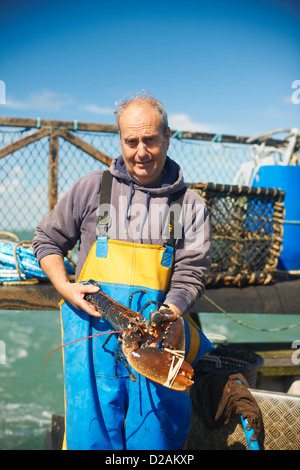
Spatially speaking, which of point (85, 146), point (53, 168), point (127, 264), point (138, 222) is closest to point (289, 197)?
point (85, 146)

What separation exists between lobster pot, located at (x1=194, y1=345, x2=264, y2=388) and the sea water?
2180mm

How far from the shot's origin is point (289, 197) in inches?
191

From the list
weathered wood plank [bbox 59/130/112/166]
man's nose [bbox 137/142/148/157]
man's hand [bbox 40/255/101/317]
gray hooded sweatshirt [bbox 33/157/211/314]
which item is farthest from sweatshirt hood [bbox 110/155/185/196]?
weathered wood plank [bbox 59/130/112/166]

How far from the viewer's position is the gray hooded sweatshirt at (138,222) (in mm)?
2254

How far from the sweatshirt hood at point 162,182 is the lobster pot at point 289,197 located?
2.79 meters

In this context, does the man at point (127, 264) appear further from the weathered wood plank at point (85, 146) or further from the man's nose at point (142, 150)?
the weathered wood plank at point (85, 146)

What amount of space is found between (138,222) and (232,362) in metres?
2.42

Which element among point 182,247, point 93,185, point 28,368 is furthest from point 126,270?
point 28,368

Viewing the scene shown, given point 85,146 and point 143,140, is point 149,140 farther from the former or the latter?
point 85,146

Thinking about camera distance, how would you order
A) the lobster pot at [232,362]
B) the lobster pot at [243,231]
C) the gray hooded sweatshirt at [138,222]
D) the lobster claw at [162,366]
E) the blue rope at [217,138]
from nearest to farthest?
1. the lobster claw at [162,366]
2. the gray hooded sweatshirt at [138,222]
3. the lobster pot at [232,362]
4. the lobster pot at [243,231]
5. the blue rope at [217,138]

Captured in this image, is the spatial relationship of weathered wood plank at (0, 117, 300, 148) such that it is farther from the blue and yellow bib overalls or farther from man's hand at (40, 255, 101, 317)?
the blue and yellow bib overalls

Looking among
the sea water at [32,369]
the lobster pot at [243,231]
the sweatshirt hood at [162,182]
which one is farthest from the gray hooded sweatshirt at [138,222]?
the sea water at [32,369]

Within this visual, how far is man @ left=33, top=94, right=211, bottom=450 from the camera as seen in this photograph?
Answer: 211 centimetres

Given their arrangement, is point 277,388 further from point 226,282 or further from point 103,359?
point 103,359
